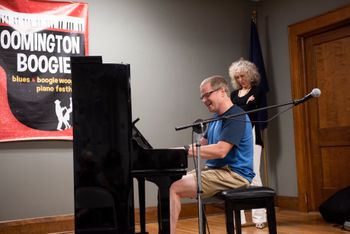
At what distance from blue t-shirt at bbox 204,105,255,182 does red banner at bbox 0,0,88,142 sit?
6.02ft

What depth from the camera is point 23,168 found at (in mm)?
3877

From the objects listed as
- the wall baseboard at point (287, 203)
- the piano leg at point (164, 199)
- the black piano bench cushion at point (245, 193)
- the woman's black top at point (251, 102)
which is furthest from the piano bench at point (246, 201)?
the wall baseboard at point (287, 203)

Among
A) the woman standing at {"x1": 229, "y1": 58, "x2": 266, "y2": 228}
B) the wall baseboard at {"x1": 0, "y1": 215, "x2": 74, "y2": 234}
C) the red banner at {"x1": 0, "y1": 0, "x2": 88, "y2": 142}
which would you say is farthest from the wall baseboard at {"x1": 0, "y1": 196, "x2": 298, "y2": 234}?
the red banner at {"x1": 0, "y1": 0, "x2": 88, "y2": 142}

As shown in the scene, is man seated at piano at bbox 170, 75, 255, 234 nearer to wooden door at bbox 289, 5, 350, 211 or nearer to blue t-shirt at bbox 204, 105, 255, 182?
blue t-shirt at bbox 204, 105, 255, 182

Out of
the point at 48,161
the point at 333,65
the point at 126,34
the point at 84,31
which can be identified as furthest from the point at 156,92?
the point at 333,65

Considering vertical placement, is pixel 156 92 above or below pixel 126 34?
below

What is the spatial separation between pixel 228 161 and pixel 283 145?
2353 mm

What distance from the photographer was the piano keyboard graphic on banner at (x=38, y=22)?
3891 mm

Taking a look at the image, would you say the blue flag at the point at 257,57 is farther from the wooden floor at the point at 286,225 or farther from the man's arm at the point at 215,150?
the man's arm at the point at 215,150

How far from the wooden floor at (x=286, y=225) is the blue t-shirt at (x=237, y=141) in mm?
1105

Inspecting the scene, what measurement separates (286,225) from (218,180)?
1522 millimetres

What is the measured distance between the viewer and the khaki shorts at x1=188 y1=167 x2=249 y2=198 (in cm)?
263

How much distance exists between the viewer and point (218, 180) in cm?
264

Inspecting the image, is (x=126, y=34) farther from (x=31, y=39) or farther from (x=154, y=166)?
(x=154, y=166)
